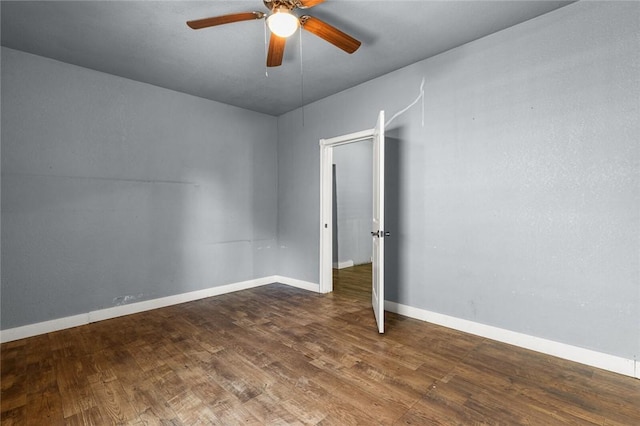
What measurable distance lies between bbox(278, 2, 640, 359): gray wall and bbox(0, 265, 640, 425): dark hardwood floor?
1.25ft

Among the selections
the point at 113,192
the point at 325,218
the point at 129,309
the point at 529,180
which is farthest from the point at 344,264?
the point at 113,192

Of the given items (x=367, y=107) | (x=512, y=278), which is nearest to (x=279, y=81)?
(x=367, y=107)

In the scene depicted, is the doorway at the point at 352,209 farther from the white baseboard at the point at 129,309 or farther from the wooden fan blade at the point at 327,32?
the wooden fan blade at the point at 327,32

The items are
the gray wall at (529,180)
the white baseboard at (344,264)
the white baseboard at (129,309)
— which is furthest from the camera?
the white baseboard at (344,264)

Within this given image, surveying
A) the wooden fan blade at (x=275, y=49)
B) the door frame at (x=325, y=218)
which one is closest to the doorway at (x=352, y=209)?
the door frame at (x=325, y=218)

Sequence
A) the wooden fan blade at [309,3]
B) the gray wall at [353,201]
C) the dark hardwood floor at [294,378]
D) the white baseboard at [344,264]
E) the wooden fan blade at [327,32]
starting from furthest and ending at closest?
1. the gray wall at [353,201]
2. the white baseboard at [344,264]
3. the wooden fan blade at [327,32]
4. the wooden fan blade at [309,3]
5. the dark hardwood floor at [294,378]

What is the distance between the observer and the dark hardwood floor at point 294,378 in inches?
66.1

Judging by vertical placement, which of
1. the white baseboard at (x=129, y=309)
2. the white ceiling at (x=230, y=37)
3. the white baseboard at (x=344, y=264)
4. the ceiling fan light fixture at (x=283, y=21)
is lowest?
the white baseboard at (x=344, y=264)

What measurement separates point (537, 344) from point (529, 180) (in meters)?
1.33

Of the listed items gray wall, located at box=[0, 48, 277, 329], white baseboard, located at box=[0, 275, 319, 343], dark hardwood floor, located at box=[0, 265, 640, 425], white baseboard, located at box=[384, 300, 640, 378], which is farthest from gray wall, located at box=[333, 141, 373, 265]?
dark hardwood floor, located at box=[0, 265, 640, 425]

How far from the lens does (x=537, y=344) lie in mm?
2381

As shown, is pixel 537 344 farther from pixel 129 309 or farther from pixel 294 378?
pixel 129 309

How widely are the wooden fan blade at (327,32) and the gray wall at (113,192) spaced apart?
7.93 feet

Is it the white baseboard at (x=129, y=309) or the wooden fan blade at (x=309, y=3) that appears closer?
the wooden fan blade at (x=309, y=3)
